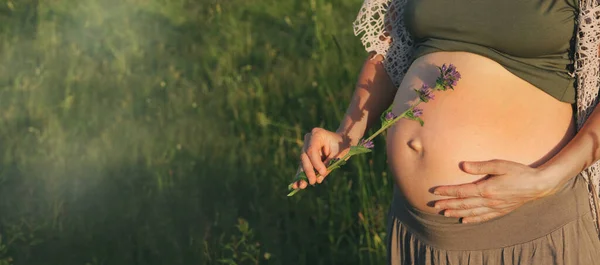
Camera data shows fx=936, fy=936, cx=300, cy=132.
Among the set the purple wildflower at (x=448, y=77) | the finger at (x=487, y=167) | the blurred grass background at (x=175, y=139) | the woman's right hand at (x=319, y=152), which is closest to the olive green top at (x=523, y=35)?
the purple wildflower at (x=448, y=77)

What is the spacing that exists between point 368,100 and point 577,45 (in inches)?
22.5

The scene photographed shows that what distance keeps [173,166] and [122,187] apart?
267 mm

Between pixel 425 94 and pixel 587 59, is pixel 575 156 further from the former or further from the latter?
pixel 425 94

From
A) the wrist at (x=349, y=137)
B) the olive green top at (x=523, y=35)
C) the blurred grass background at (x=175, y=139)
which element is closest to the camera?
the olive green top at (x=523, y=35)

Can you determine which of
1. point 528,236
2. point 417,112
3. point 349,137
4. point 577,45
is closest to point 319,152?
point 349,137

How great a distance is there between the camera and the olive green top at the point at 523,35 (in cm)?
203

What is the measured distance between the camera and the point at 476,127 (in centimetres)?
204

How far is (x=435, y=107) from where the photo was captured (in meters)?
2.12

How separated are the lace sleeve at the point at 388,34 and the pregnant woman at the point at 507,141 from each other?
234 mm

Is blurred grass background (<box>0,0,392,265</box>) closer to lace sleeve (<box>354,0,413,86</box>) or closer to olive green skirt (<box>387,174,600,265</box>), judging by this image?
lace sleeve (<box>354,0,413,86</box>)

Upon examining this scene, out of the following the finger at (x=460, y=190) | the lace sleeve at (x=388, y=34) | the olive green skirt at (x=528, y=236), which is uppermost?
the lace sleeve at (x=388, y=34)

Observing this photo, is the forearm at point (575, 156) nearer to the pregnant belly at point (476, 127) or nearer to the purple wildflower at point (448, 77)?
the pregnant belly at point (476, 127)

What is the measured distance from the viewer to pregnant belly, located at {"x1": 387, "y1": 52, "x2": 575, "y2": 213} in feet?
6.63

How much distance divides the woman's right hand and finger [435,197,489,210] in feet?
0.89
